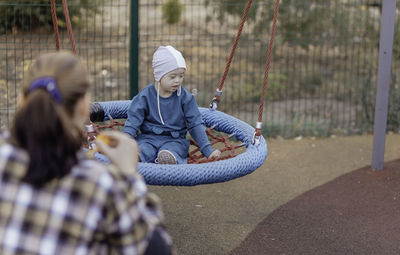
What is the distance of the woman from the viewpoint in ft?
5.16

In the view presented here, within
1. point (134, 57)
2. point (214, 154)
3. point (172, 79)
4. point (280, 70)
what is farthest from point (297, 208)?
point (280, 70)

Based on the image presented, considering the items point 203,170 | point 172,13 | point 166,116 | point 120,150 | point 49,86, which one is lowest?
point 203,170

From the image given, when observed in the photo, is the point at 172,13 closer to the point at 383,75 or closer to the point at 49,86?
the point at 383,75

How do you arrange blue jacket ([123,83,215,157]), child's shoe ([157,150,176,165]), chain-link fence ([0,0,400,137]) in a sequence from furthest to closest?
chain-link fence ([0,0,400,137]), blue jacket ([123,83,215,157]), child's shoe ([157,150,176,165])

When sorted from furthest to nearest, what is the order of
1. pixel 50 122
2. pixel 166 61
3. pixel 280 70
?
1. pixel 280 70
2. pixel 166 61
3. pixel 50 122

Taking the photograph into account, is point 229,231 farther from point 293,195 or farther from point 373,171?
point 373,171

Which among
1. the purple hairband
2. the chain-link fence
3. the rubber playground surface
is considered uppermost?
the purple hairband

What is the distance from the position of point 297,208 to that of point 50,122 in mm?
2990

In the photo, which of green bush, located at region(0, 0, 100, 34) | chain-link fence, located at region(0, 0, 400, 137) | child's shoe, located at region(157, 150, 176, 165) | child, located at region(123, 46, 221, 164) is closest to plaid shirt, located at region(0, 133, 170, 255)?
child's shoe, located at region(157, 150, 176, 165)

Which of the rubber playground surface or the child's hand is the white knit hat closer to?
the child's hand

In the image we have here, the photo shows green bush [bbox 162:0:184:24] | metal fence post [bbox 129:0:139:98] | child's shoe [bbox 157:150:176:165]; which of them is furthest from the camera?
green bush [bbox 162:0:184:24]

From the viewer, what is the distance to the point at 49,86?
1.57 metres

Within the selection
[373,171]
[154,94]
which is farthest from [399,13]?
[154,94]

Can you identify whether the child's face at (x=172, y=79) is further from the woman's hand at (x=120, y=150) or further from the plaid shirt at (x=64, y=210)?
the plaid shirt at (x=64, y=210)
